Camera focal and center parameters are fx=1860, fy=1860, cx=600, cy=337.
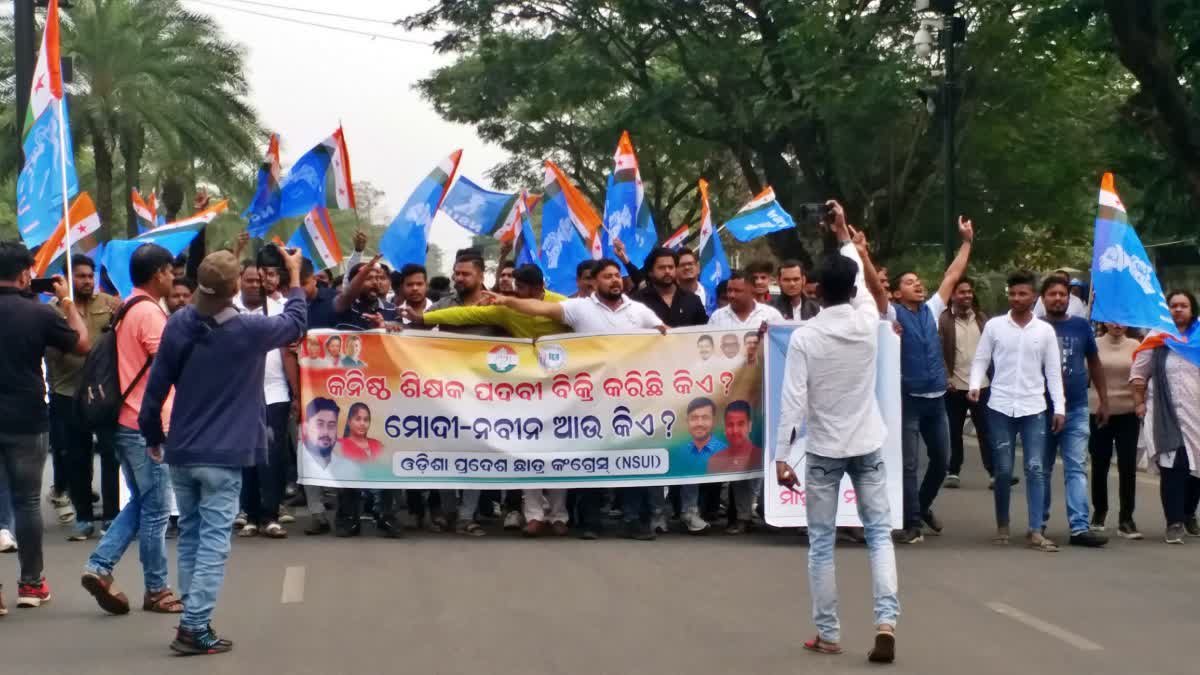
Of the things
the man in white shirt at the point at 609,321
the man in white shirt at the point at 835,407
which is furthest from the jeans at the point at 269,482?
the man in white shirt at the point at 835,407

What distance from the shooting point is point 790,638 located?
8.42m

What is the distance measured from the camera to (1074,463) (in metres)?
12.1

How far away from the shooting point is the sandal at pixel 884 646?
7707 millimetres

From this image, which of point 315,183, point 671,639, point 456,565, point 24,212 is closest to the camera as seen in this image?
point 671,639

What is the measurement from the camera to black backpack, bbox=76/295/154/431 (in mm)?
9367

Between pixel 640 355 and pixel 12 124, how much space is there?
78.7ft

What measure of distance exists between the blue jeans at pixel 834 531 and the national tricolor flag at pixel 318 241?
8.45m

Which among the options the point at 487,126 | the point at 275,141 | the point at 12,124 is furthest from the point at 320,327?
the point at 487,126

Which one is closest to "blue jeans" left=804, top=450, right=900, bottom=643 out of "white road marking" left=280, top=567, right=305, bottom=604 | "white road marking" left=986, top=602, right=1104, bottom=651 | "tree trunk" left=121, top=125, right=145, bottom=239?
"white road marking" left=986, top=602, right=1104, bottom=651

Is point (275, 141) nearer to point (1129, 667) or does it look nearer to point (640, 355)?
point (640, 355)

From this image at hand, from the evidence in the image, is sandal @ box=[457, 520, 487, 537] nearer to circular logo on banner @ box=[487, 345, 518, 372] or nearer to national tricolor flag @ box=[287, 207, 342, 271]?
circular logo on banner @ box=[487, 345, 518, 372]

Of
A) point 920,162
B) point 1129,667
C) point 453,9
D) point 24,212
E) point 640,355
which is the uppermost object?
point 453,9

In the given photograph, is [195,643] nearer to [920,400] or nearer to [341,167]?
[920,400]

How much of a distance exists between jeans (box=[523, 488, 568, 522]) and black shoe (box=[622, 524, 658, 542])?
0.44 m
